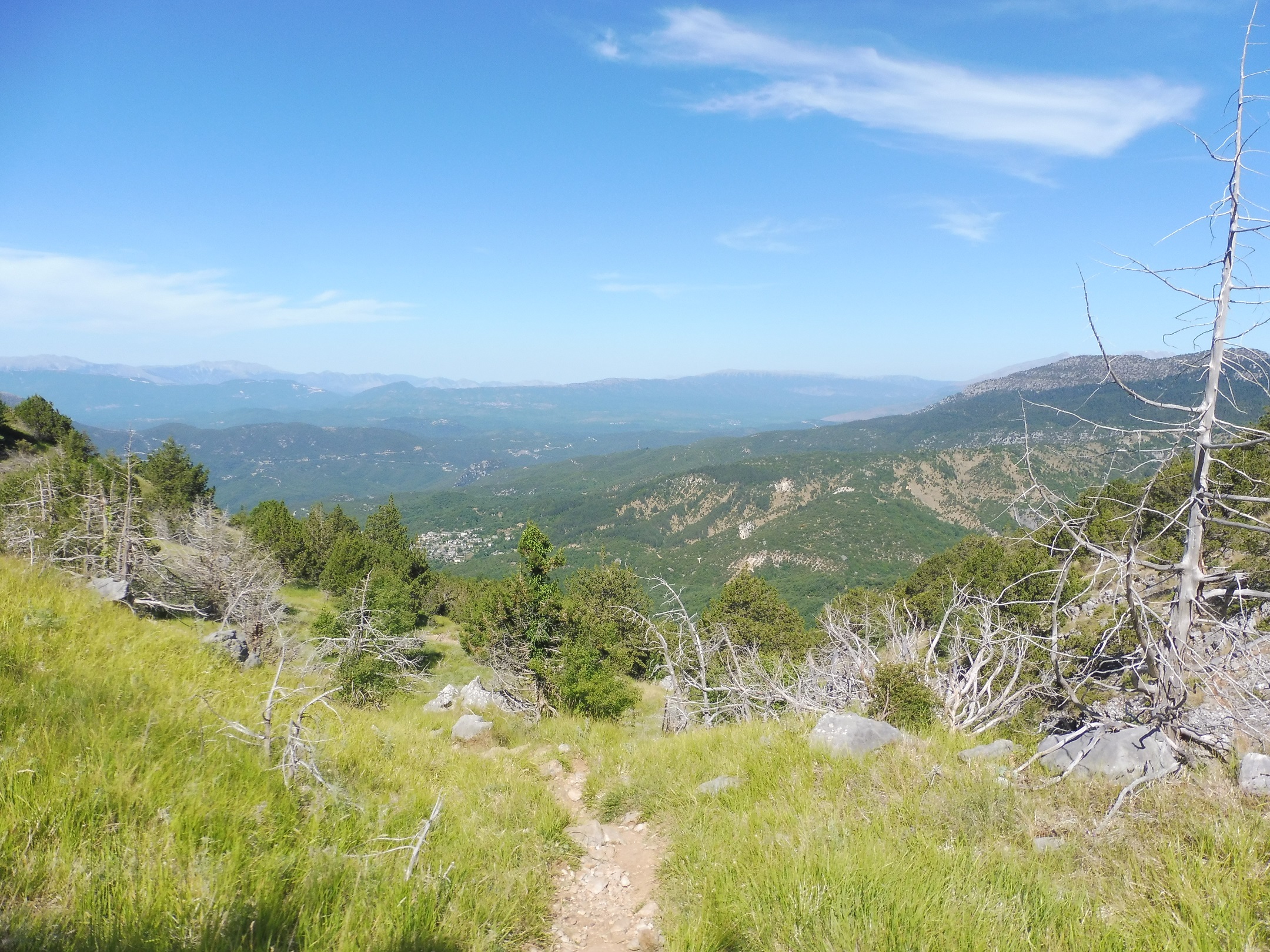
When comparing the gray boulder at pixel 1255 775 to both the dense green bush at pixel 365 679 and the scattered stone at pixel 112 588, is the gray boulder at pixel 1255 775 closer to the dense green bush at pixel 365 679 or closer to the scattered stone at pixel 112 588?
the scattered stone at pixel 112 588

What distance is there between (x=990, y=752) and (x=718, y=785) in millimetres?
2667

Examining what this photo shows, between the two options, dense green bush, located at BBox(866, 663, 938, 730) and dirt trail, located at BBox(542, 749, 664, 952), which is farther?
dense green bush, located at BBox(866, 663, 938, 730)

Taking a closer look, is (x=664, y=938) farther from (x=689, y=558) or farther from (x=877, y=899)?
(x=689, y=558)

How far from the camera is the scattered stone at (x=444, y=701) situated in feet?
47.6

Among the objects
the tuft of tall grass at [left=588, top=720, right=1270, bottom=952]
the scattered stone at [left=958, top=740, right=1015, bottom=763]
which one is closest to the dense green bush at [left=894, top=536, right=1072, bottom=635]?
the scattered stone at [left=958, top=740, right=1015, bottom=763]

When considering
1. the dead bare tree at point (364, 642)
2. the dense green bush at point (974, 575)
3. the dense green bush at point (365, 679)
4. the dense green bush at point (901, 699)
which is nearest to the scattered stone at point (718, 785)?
the dense green bush at point (901, 699)

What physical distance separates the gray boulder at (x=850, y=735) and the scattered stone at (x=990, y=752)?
0.67 m

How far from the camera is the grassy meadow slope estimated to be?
2748 mm

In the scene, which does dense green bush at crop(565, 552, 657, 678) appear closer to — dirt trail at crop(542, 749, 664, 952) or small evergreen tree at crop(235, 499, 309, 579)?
dirt trail at crop(542, 749, 664, 952)

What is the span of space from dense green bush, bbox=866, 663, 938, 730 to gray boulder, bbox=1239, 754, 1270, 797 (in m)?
2.99

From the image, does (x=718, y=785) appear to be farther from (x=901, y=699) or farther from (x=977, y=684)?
(x=977, y=684)

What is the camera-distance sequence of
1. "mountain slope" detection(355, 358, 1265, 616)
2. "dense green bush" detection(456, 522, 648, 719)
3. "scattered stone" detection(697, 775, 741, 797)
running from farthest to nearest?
1. "mountain slope" detection(355, 358, 1265, 616)
2. "dense green bush" detection(456, 522, 648, 719)
3. "scattered stone" detection(697, 775, 741, 797)

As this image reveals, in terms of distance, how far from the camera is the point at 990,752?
5410 millimetres

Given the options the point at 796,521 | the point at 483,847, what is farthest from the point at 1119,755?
the point at 796,521
